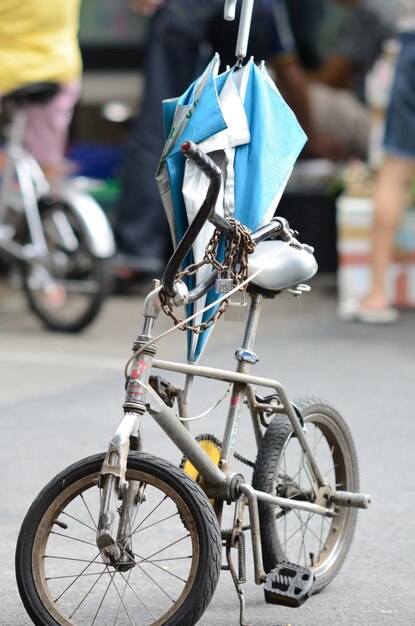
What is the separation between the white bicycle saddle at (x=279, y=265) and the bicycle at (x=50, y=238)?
156 inches

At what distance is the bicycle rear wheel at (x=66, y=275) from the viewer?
25.2 feet

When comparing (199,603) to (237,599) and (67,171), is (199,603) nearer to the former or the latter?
A: (237,599)

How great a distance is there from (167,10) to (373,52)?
1.77 meters

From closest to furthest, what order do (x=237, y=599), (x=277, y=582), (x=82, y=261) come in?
(x=277, y=582)
(x=237, y=599)
(x=82, y=261)

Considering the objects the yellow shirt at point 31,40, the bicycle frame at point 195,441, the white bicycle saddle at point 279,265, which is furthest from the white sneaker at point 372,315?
the white bicycle saddle at point 279,265

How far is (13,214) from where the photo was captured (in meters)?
7.98

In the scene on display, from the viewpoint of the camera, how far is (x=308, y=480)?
4.08m

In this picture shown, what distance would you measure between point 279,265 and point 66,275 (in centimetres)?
423

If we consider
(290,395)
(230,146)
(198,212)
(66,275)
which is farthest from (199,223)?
(66,275)

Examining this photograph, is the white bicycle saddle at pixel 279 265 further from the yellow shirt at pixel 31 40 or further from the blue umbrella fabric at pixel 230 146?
the yellow shirt at pixel 31 40

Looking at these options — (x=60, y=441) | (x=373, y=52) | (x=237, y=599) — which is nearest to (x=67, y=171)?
(x=373, y=52)

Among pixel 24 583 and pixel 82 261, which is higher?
pixel 82 261

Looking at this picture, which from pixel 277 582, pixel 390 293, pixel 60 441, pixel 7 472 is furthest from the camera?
pixel 390 293

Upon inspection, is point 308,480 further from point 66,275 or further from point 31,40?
point 31,40
